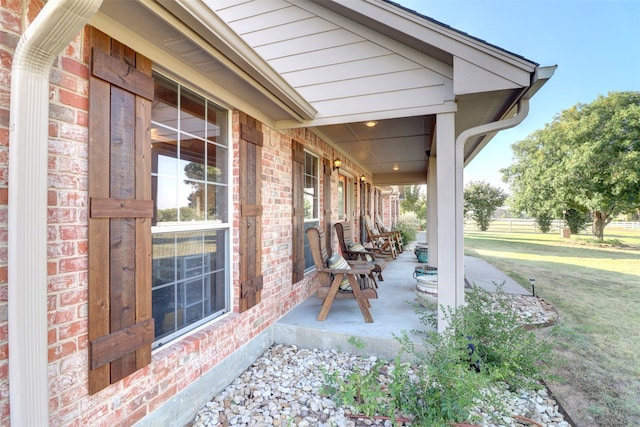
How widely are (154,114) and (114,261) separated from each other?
1005mm

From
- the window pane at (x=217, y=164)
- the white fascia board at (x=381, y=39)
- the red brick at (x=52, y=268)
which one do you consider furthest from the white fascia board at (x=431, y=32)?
the red brick at (x=52, y=268)

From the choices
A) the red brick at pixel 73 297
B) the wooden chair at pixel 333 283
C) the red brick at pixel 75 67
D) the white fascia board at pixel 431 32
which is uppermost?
the white fascia board at pixel 431 32

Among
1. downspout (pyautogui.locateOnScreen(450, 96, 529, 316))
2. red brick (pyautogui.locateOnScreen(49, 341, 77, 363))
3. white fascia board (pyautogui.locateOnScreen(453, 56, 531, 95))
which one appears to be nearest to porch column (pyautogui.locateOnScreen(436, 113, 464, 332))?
downspout (pyautogui.locateOnScreen(450, 96, 529, 316))

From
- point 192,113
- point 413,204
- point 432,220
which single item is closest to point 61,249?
point 192,113

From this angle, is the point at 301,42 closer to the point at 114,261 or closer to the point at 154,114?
the point at 154,114

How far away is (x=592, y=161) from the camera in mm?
13141

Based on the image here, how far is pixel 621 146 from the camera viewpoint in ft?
40.9

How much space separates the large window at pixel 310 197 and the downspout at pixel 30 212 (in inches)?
127

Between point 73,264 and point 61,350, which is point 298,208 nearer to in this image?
point 73,264

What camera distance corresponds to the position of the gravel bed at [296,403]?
2.06m

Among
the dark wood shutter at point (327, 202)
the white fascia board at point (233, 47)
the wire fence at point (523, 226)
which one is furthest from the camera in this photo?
the wire fence at point (523, 226)

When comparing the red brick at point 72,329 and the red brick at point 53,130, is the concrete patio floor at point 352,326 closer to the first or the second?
the red brick at point 72,329

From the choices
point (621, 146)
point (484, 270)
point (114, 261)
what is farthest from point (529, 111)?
point (621, 146)

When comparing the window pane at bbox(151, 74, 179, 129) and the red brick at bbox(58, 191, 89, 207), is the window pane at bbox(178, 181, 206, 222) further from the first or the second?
the red brick at bbox(58, 191, 89, 207)
